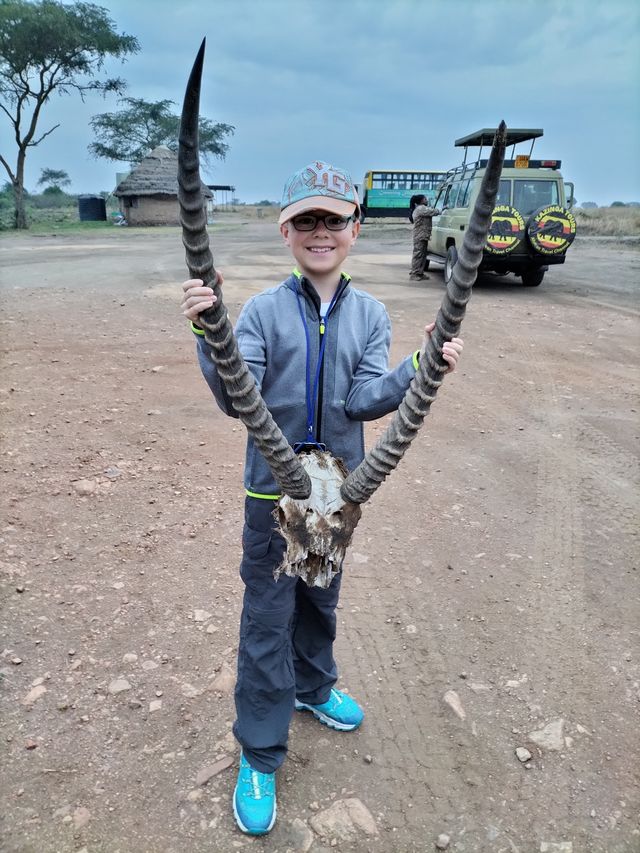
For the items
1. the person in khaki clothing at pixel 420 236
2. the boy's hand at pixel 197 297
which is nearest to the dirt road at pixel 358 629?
the boy's hand at pixel 197 297

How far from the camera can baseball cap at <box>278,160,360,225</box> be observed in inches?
84.2

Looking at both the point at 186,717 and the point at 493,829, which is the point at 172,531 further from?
the point at 493,829

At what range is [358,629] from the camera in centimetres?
352

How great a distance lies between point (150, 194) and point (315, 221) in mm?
36128

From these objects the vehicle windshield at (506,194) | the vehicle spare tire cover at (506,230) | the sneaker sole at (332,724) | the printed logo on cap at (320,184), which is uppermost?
the vehicle windshield at (506,194)

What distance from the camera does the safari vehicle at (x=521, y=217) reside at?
456 inches

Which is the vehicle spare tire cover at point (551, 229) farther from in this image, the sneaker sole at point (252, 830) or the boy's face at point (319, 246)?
the sneaker sole at point (252, 830)

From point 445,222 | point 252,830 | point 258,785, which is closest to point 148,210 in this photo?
point 445,222

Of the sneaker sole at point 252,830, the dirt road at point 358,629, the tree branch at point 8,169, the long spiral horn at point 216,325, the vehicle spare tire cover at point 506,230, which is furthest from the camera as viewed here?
the tree branch at point 8,169

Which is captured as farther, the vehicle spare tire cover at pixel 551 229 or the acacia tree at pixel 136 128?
the acacia tree at pixel 136 128

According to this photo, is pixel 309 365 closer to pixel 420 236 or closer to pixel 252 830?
pixel 252 830

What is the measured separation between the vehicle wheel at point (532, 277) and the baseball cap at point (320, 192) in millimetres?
12705

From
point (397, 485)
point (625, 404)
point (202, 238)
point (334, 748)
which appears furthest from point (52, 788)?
point (625, 404)

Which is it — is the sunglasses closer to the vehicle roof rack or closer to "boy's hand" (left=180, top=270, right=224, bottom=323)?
"boy's hand" (left=180, top=270, right=224, bottom=323)
